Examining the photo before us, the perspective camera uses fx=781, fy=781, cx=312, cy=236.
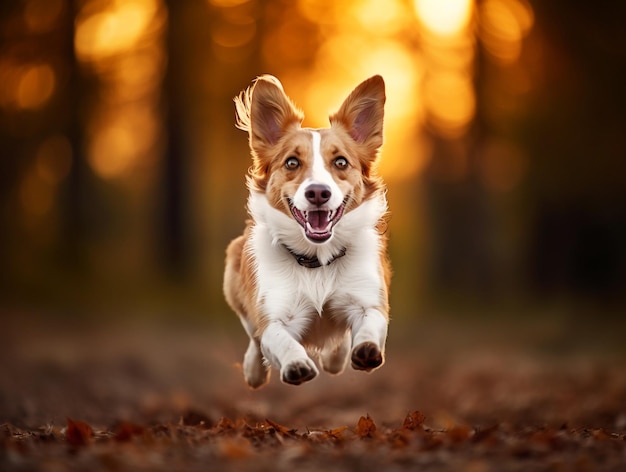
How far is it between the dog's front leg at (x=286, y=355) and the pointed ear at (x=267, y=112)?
1606 millimetres

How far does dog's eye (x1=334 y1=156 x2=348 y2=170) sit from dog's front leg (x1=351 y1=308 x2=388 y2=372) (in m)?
1.10

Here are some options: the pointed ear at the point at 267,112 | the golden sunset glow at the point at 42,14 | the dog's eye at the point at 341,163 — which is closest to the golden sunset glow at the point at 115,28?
the golden sunset glow at the point at 42,14

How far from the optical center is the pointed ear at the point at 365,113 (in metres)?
6.41

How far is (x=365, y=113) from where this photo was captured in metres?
6.51

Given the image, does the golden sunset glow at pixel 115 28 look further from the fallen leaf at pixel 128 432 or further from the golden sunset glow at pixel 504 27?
the fallen leaf at pixel 128 432

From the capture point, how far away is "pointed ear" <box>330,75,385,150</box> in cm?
641

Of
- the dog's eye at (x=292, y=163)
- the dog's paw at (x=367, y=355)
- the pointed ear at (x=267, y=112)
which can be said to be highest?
the pointed ear at (x=267, y=112)

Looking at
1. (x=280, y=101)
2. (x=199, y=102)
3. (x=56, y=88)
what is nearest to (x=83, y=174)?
(x=56, y=88)


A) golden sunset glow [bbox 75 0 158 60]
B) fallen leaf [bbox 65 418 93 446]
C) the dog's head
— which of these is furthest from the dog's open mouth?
golden sunset glow [bbox 75 0 158 60]

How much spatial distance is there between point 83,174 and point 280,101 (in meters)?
15.5

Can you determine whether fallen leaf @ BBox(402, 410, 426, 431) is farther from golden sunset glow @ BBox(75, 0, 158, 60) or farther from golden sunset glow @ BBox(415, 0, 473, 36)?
golden sunset glow @ BBox(75, 0, 158, 60)

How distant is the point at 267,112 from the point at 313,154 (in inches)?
32.4

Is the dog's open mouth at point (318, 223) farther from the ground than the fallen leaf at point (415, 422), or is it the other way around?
the dog's open mouth at point (318, 223)

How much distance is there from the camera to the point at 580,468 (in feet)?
13.8
